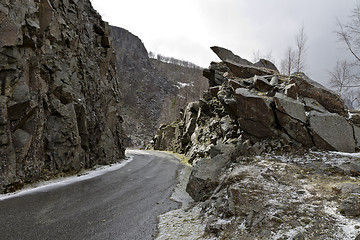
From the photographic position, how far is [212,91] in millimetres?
29344

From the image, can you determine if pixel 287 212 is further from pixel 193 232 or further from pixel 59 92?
pixel 59 92

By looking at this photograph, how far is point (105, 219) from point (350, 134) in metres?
13.0

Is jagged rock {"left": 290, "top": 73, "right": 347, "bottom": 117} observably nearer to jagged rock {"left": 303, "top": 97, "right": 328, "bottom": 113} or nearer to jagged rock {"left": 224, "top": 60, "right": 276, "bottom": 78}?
jagged rock {"left": 303, "top": 97, "right": 328, "bottom": 113}

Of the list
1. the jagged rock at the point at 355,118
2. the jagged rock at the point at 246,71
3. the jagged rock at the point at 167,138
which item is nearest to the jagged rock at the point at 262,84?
the jagged rock at the point at 246,71

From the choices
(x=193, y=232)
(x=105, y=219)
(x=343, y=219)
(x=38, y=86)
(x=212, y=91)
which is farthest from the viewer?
(x=212, y=91)

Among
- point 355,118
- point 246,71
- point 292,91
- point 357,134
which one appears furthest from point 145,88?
point 357,134

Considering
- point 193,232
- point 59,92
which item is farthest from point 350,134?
point 59,92

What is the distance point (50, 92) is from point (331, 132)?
19.0 meters

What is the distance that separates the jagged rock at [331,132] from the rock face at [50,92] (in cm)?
1669

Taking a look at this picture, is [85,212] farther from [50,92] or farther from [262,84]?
[262,84]

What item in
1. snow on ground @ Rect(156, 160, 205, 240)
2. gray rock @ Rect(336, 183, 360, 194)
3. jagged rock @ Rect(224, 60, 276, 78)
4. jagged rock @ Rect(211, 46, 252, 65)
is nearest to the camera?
gray rock @ Rect(336, 183, 360, 194)

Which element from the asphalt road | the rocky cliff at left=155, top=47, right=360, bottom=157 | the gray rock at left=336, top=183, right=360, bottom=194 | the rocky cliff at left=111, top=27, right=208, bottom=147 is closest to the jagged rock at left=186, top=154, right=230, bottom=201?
the asphalt road

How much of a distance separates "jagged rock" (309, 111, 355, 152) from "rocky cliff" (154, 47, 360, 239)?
44 mm

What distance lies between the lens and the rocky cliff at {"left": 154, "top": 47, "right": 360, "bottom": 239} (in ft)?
19.1
